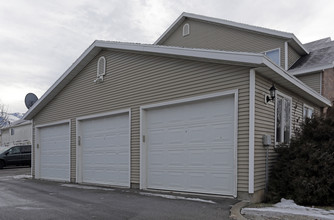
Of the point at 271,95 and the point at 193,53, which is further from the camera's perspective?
the point at 193,53

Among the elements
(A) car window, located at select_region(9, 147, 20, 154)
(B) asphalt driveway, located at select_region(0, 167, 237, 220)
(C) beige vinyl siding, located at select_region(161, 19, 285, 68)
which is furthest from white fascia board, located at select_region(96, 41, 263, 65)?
(A) car window, located at select_region(9, 147, 20, 154)

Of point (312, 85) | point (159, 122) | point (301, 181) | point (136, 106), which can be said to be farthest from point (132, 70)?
point (312, 85)

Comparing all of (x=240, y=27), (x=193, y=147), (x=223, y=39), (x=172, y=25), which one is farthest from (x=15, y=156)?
(x=193, y=147)

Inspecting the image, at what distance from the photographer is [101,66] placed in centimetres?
1058

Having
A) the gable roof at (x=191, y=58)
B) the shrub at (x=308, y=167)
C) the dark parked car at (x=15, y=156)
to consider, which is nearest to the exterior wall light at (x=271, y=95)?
the gable roof at (x=191, y=58)

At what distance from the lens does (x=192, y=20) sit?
55.1 feet

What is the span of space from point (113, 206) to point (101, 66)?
573 cm

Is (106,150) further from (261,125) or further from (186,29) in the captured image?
(186,29)

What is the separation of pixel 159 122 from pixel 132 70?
210 centimetres

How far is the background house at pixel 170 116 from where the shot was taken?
671cm

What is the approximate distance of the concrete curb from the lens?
16.9ft

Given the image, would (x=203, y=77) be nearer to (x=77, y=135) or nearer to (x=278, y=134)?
(x=278, y=134)

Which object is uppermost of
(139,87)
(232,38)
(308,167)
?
(232,38)

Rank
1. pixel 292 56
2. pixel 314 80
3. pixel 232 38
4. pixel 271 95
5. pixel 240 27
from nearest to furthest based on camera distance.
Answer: pixel 271 95
pixel 314 80
pixel 292 56
pixel 240 27
pixel 232 38
